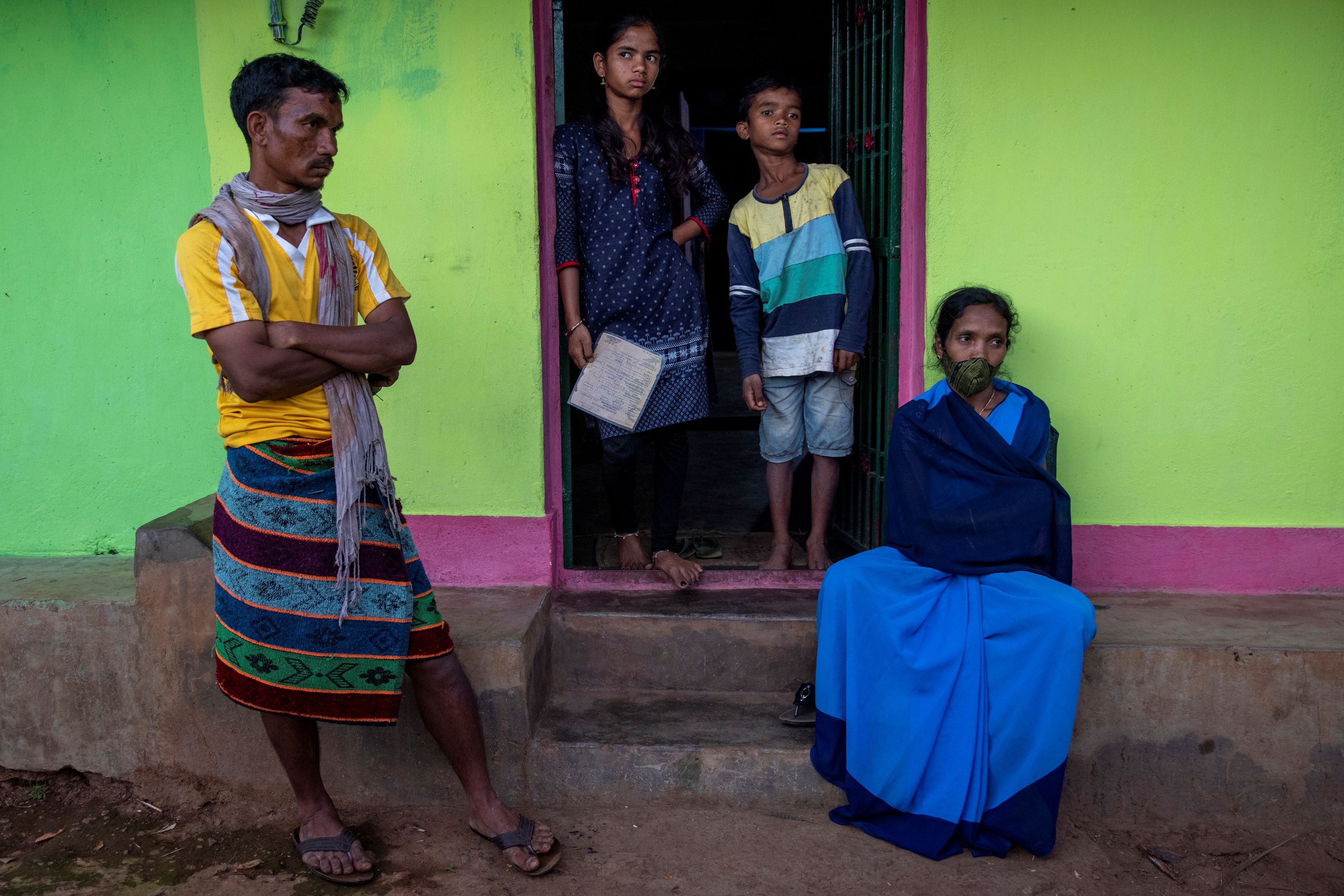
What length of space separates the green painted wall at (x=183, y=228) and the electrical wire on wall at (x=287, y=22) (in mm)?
35

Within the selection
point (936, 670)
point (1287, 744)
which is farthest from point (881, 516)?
point (1287, 744)

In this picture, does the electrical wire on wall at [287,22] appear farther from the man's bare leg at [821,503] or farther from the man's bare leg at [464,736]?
the man's bare leg at [821,503]

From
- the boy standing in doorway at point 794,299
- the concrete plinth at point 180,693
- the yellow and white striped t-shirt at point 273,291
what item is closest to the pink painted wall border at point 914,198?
the boy standing in doorway at point 794,299

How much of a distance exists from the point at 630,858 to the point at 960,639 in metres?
1.08

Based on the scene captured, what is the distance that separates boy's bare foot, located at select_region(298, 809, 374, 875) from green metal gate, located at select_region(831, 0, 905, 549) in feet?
6.50

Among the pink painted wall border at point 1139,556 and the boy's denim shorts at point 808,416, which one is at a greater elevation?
the boy's denim shorts at point 808,416

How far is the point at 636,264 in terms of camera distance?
364 cm

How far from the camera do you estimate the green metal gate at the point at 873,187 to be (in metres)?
3.66

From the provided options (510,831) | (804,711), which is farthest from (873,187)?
(510,831)

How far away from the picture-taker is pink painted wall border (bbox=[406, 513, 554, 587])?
11.9 feet

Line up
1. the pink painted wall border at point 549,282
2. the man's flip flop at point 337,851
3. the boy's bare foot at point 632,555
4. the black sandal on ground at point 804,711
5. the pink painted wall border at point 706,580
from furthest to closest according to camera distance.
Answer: the boy's bare foot at point 632,555 < the pink painted wall border at point 706,580 < the pink painted wall border at point 549,282 < the black sandal on ground at point 804,711 < the man's flip flop at point 337,851

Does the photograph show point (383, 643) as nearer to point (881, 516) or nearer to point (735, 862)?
point (735, 862)

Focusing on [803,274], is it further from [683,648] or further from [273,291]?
[273,291]

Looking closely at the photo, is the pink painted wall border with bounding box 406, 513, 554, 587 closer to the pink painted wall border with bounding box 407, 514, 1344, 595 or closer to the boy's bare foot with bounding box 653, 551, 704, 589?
the pink painted wall border with bounding box 407, 514, 1344, 595
